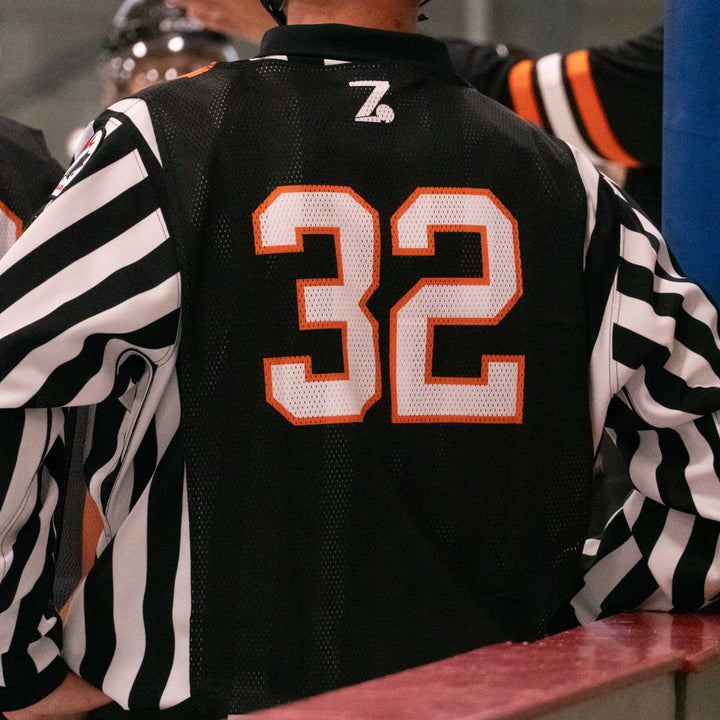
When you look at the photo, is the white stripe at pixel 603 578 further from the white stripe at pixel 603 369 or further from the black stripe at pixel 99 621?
the black stripe at pixel 99 621

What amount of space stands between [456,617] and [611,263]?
39cm

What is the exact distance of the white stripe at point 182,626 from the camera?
A: 94 cm

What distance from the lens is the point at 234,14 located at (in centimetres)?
119

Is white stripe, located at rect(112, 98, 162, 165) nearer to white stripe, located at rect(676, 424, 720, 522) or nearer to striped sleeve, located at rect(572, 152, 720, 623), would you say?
striped sleeve, located at rect(572, 152, 720, 623)

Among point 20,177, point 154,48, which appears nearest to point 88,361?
point 20,177

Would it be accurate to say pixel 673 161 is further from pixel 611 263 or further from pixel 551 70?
pixel 551 70

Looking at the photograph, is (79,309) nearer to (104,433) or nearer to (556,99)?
(104,433)

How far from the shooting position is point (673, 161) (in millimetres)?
1235

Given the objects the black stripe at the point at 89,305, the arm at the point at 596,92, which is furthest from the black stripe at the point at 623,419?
the arm at the point at 596,92

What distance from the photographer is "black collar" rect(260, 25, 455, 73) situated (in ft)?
3.26

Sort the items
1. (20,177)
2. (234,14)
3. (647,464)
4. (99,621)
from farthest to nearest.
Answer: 1. (20,177)
2. (234,14)
3. (647,464)
4. (99,621)

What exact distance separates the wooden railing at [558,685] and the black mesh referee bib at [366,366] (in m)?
0.22

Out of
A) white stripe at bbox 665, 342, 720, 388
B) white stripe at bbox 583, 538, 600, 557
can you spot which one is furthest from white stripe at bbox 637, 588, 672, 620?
white stripe at bbox 665, 342, 720, 388

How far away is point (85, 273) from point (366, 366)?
0.89 ft
